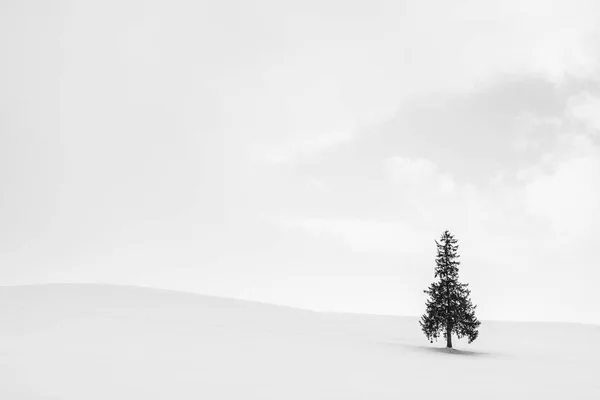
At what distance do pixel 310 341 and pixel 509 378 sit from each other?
12.4 m

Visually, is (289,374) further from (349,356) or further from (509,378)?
(509,378)

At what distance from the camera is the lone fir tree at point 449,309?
105 feet

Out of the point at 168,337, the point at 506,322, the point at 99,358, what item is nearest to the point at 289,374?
the point at 99,358

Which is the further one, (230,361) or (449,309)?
(449,309)

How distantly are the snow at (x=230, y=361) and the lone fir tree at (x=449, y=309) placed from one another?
149 cm

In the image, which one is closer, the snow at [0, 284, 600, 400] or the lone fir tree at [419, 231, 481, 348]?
the snow at [0, 284, 600, 400]

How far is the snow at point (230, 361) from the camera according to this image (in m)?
16.8

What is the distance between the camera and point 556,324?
57.1 metres

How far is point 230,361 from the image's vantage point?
21.8m

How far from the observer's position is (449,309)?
32125mm

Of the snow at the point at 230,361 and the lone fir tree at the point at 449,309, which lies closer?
the snow at the point at 230,361

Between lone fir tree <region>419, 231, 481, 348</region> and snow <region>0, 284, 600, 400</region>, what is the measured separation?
4.90ft

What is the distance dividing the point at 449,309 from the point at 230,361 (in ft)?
57.1

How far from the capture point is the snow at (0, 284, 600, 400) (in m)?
16.8
